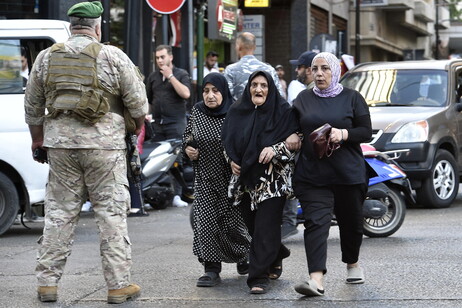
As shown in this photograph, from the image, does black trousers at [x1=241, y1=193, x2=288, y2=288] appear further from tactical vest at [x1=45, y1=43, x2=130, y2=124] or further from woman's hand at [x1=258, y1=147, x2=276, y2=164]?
tactical vest at [x1=45, y1=43, x2=130, y2=124]

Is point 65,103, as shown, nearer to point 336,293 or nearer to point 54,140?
point 54,140

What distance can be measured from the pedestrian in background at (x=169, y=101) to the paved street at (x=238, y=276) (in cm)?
317

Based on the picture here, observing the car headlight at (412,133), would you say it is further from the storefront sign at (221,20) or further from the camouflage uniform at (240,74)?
the storefront sign at (221,20)

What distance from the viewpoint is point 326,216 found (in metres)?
7.66

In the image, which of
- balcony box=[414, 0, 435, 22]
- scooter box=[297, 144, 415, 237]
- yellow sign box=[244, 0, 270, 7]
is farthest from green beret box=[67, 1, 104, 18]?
balcony box=[414, 0, 435, 22]

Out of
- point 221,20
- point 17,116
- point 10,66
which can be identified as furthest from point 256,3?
point 17,116

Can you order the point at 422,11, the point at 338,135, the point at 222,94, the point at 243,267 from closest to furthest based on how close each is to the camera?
the point at 338,135
the point at 222,94
the point at 243,267
the point at 422,11

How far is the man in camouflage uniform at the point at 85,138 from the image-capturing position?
737 centimetres

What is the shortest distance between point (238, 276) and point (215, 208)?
66cm

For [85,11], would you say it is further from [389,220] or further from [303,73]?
[303,73]

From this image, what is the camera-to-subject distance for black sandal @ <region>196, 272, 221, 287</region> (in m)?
8.15

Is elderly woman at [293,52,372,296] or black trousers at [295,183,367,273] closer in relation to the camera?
black trousers at [295,183,367,273]

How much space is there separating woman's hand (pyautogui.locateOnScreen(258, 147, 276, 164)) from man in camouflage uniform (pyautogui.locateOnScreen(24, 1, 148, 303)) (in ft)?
2.70

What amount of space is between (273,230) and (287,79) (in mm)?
24627
